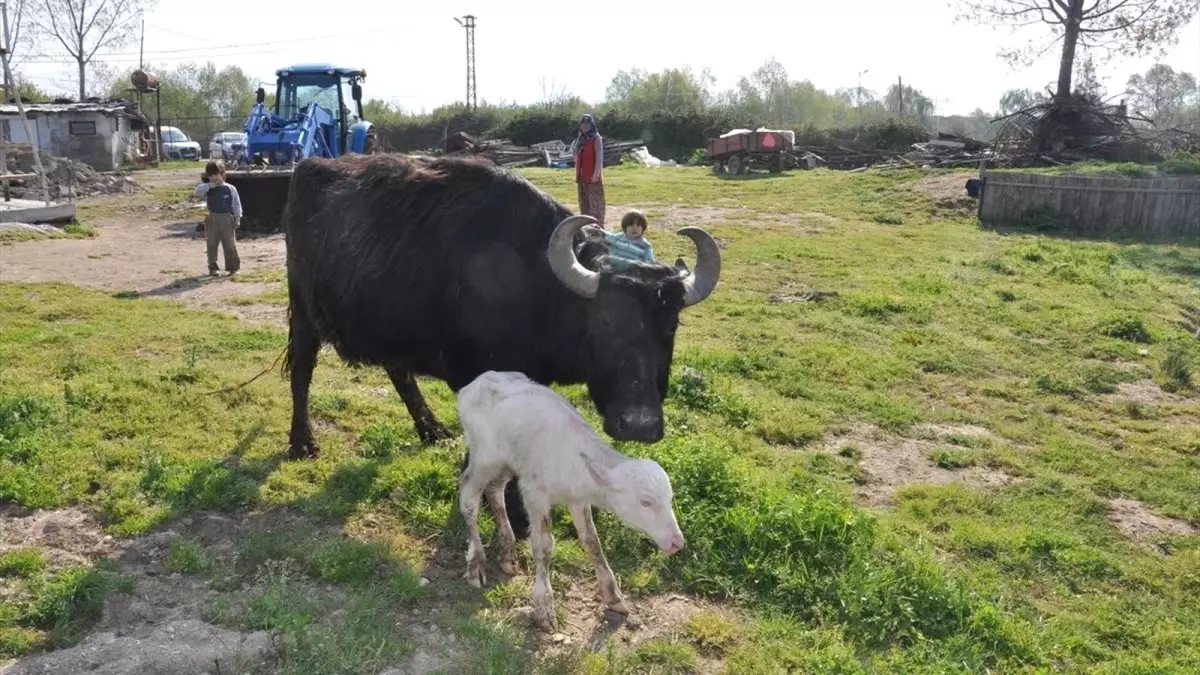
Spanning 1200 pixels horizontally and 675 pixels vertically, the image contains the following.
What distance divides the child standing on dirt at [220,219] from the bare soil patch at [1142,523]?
11623mm

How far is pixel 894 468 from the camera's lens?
23.3ft

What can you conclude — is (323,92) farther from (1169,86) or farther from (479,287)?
(1169,86)

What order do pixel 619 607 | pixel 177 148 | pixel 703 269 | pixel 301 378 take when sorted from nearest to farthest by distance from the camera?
pixel 619 607
pixel 703 269
pixel 301 378
pixel 177 148

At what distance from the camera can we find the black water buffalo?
482cm

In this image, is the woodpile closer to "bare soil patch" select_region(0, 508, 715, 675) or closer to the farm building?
the farm building

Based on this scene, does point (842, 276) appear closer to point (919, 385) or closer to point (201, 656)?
point (919, 385)

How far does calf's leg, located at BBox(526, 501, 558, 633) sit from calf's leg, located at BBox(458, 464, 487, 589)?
16.1 inches

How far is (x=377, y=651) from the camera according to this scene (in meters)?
4.07

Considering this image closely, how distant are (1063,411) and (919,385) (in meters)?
1.31

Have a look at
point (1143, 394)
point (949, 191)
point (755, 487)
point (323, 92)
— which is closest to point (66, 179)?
point (323, 92)

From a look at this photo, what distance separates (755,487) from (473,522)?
2.00m

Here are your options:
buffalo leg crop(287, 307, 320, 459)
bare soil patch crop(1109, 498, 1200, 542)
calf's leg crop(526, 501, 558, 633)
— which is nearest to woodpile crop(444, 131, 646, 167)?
buffalo leg crop(287, 307, 320, 459)

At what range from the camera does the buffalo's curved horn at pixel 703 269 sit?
498cm

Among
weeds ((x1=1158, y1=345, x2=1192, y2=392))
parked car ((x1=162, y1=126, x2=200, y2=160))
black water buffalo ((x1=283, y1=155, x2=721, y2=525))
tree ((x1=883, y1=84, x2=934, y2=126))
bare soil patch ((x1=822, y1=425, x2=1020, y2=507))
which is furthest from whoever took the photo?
tree ((x1=883, y1=84, x2=934, y2=126))
